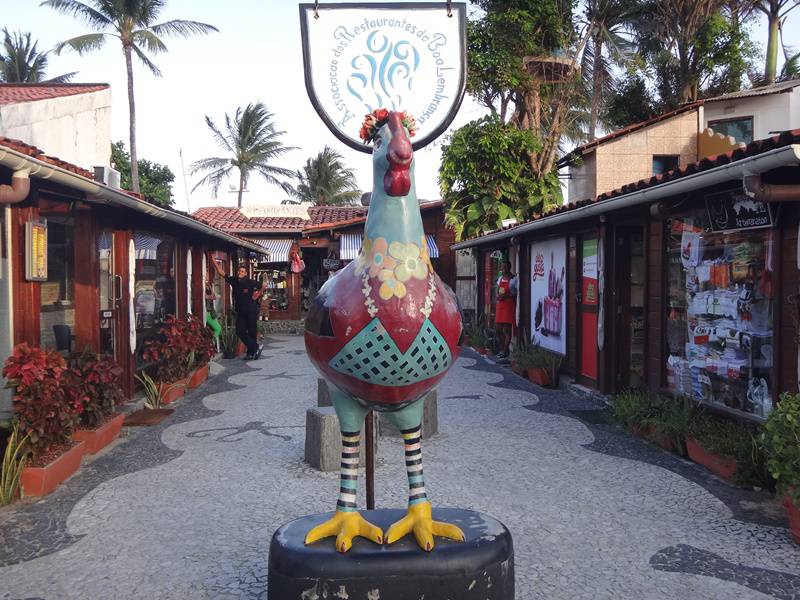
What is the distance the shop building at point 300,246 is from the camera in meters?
20.9

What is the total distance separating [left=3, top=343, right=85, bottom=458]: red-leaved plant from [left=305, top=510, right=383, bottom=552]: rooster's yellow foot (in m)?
3.25

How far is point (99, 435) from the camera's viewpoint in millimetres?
6477

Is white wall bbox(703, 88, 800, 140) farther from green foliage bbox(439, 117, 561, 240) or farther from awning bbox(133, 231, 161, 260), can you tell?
awning bbox(133, 231, 161, 260)

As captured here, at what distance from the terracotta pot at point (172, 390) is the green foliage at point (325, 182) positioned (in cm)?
2679

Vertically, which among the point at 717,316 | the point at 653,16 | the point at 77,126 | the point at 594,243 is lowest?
the point at 717,316

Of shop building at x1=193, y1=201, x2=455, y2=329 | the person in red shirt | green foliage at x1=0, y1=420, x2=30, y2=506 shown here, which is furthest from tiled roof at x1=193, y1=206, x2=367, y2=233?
Answer: green foliage at x1=0, y1=420, x2=30, y2=506

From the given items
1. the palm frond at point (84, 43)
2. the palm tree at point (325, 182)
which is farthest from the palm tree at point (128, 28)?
the palm tree at point (325, 182)

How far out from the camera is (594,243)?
9.20 metres

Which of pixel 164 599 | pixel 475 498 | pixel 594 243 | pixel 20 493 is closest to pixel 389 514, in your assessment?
pixel 164 599

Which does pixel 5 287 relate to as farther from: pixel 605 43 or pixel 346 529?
pixel 605 43

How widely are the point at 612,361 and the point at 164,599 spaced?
653 centimetres

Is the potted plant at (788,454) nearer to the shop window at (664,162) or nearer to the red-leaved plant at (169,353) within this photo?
the red-leaved plant at (169,353)

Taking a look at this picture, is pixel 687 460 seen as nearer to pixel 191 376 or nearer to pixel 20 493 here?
pixel 20 493

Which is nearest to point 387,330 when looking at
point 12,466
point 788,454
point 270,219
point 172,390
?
point 788,454
